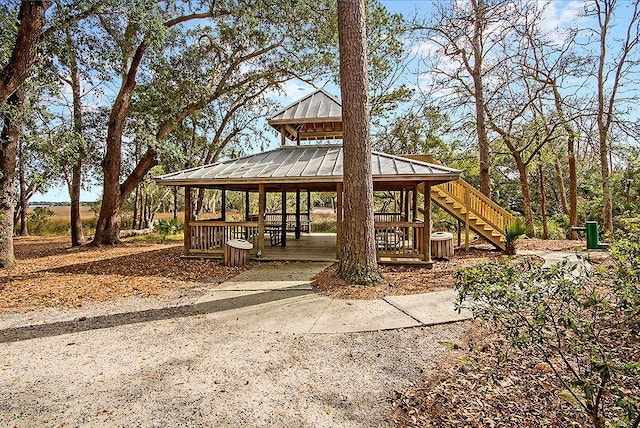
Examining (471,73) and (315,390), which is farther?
(471,73)

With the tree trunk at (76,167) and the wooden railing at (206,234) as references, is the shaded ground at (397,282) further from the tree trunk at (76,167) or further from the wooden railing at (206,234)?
the tree trunk at (76,167)

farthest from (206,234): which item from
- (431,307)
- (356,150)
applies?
(431,307)

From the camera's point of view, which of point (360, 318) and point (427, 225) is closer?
point (360, 318)

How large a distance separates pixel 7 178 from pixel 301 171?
789 centimetres

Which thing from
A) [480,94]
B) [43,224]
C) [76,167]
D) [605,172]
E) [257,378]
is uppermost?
[480,94]

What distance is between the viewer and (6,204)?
9133 millimetres

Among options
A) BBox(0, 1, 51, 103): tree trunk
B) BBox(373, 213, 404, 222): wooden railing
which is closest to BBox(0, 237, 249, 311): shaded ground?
BBox(0, 1, 51, 103): tree trunk

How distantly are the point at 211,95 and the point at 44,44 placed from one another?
5.63 metres

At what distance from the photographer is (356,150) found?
6.61 metres

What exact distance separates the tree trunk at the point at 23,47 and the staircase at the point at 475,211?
1133 cm

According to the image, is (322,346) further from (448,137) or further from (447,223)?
(447,223)

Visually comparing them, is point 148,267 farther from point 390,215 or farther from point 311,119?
point 390,215

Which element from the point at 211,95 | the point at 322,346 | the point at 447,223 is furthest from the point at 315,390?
the point at 447,223

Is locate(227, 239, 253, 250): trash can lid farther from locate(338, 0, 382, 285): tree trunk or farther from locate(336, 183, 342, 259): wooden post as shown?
locate(338, 0, 382, 285): tree trunk
